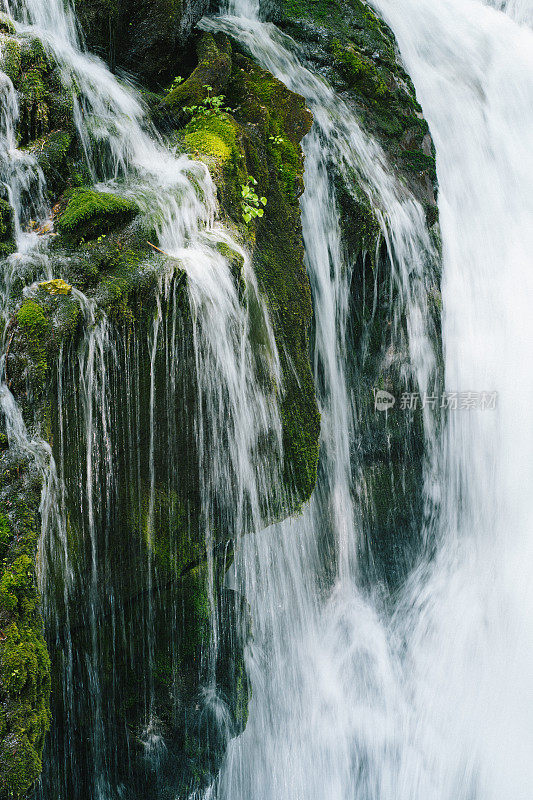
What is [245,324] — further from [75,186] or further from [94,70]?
[94,70]

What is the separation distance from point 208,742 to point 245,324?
3.09m

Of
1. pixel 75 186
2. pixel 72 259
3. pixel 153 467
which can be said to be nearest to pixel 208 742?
pixel 153 467

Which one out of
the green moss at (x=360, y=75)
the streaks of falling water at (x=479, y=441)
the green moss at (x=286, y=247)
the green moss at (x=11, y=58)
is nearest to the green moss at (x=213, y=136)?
the green moss at (x=286, y=247)

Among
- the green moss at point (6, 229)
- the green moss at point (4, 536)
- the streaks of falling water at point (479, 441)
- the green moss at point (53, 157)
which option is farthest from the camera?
the streaks of falling water at point (479, 441)

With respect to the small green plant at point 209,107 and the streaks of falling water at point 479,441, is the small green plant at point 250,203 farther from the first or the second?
the streaks of falling water at point 479,441

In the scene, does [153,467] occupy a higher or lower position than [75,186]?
lower

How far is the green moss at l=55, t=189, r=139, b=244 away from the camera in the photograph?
155 inches

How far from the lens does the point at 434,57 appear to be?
9227 millimetres

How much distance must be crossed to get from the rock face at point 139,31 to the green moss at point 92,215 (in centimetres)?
233

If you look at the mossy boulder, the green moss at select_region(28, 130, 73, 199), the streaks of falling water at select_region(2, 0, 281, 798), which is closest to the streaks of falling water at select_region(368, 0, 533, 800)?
the streaks of falling water at select_region(2, 0, 281, 798)

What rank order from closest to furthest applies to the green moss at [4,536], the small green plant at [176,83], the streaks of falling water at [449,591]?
the green moss at [4,536] < the small green plant at [176,83] < the streaks of falling water at [449,591]

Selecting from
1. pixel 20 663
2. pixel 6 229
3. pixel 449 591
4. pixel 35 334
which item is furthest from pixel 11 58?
pixel 449 591

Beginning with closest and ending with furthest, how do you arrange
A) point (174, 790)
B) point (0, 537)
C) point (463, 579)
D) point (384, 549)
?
point (0, 537)
point (174, 790)
point (384, 549)
point (463, 579)

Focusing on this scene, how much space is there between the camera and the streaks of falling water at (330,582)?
5859 mm
